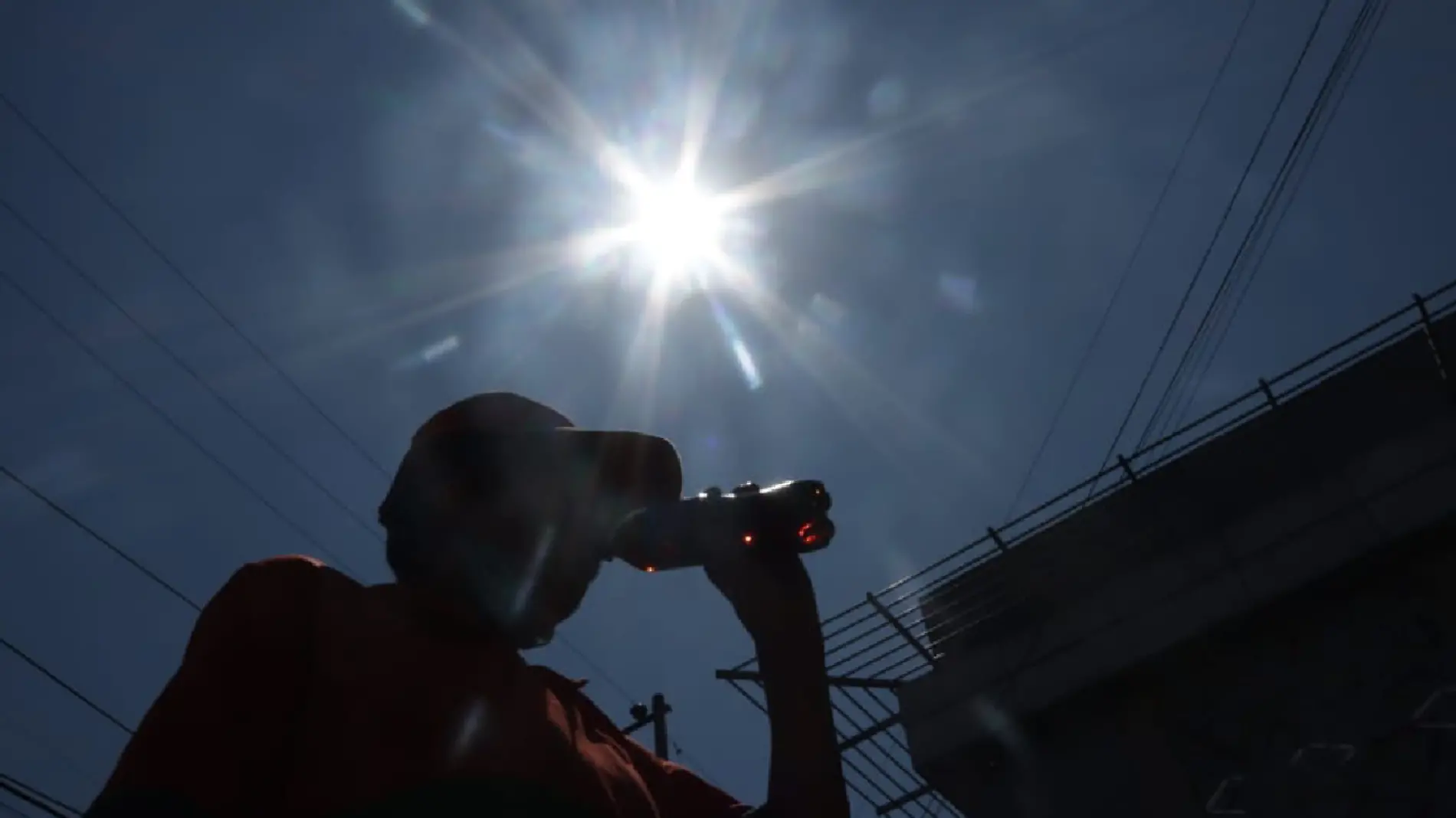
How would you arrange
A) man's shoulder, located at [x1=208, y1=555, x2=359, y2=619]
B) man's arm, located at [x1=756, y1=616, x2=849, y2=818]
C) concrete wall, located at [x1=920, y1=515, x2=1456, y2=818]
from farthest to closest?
1. concrete wall, located at [x1=920, y1=515, x2=1456, y2=818]
2. man's arm, located at [x1=756, y1=616, x2=849, y2=818]
3. man's shoulder, located at [x1=208, y1=555, x2=359, y2=619]

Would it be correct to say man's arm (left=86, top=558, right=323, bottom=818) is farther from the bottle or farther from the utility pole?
the utility pole

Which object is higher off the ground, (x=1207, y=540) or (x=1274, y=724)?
(x=1207, y=540)

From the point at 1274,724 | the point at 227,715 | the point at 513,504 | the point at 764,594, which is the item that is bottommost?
the point at 227,715

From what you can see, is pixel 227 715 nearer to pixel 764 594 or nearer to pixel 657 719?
pixel 764 594

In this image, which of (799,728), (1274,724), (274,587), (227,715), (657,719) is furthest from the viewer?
(657,719)

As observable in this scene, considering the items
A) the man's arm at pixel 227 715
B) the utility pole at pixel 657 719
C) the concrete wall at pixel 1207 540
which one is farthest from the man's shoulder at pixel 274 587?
the utility pole at pixel 657 719

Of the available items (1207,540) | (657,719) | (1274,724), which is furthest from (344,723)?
(657,719)

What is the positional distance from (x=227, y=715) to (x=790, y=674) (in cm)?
83

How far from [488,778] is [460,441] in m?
0.62

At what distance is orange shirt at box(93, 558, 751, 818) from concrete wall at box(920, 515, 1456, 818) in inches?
256

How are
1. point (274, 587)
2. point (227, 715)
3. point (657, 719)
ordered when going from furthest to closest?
1. point (657, 719)
2. point (274, 587)
3. point (227, 715)

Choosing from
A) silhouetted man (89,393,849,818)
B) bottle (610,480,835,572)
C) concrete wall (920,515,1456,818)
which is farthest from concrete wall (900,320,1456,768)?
bottle (610,480,835,572)

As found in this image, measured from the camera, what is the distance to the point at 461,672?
160 cm

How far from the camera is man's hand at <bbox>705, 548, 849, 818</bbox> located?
1770 millimetres
